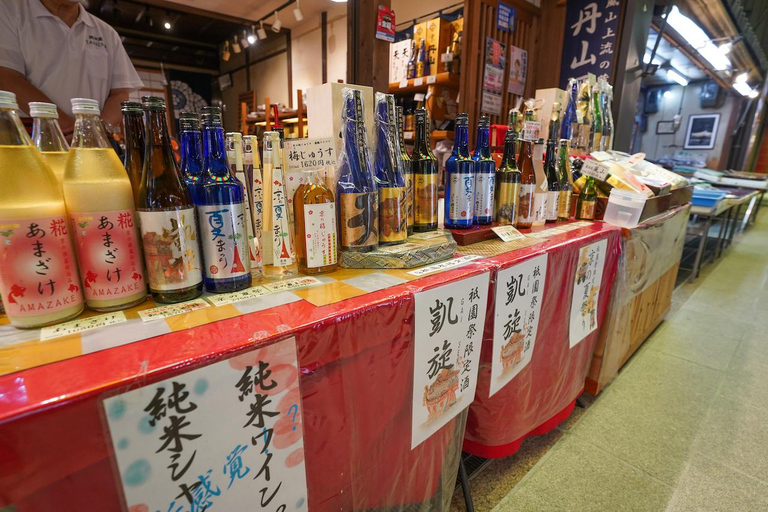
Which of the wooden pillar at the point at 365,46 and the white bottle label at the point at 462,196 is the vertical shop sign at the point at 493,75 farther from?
the white bottle label at the point at 462,196

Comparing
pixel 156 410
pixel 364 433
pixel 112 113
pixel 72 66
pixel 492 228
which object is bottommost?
pixel 364 433

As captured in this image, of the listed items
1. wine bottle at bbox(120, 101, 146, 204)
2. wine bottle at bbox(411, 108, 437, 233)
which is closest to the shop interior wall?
wine bottle at bbox(411, 108, 437, 233)

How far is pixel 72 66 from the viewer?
5.67 feet

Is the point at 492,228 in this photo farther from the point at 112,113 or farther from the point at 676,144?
the point at 676,144

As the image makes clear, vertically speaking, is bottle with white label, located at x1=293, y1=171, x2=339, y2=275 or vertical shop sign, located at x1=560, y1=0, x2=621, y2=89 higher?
vertical shop sign, located at x1=560, y1=0, x2=621, y2=89

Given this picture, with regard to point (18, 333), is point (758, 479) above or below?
below

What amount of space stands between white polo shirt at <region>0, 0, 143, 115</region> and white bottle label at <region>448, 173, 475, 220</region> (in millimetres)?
1829

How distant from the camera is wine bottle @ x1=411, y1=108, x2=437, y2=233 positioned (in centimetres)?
114

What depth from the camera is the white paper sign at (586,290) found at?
1417 mm

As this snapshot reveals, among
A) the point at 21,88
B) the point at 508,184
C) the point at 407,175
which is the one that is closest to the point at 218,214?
the point at 407,175

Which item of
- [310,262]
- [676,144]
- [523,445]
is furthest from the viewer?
[676,144]

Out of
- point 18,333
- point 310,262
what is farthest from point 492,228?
point 18,333

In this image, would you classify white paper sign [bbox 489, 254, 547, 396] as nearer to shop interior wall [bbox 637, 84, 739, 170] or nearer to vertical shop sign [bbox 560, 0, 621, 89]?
vertical shop sign [bbox 560, 0, 621, 89]

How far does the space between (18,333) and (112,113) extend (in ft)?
5.88
